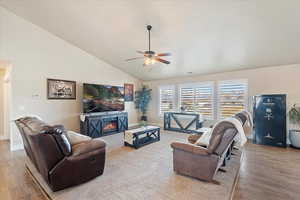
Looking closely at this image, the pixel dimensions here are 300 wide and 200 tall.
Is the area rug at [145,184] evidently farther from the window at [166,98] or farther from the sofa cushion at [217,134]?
the window at [166,98]

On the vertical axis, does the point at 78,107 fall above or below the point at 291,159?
above

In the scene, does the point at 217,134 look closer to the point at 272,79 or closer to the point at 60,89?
the point at 272,79

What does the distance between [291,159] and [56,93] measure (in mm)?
6998

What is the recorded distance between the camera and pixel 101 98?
5668mm

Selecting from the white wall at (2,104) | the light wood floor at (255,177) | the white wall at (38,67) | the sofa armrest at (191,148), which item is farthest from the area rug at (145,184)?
the white wall at (2,104)

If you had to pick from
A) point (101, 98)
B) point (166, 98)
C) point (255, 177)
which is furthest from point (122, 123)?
point (255, 177)

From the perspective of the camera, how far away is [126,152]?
3855 mm

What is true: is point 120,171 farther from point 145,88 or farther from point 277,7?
point 145,88

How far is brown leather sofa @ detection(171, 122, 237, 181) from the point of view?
2227mm

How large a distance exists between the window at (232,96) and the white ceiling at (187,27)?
2.08 ft

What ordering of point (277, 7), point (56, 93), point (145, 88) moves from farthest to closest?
point (145, 88) → point (56, 93) → point (277, 7)

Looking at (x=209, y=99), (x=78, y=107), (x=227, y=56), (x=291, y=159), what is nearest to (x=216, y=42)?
(x=227, y=56)

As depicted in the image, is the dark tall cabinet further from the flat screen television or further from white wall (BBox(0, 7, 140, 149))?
white wall (BBox(0, 7, 140, 149))

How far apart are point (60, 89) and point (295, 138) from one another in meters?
7.55
